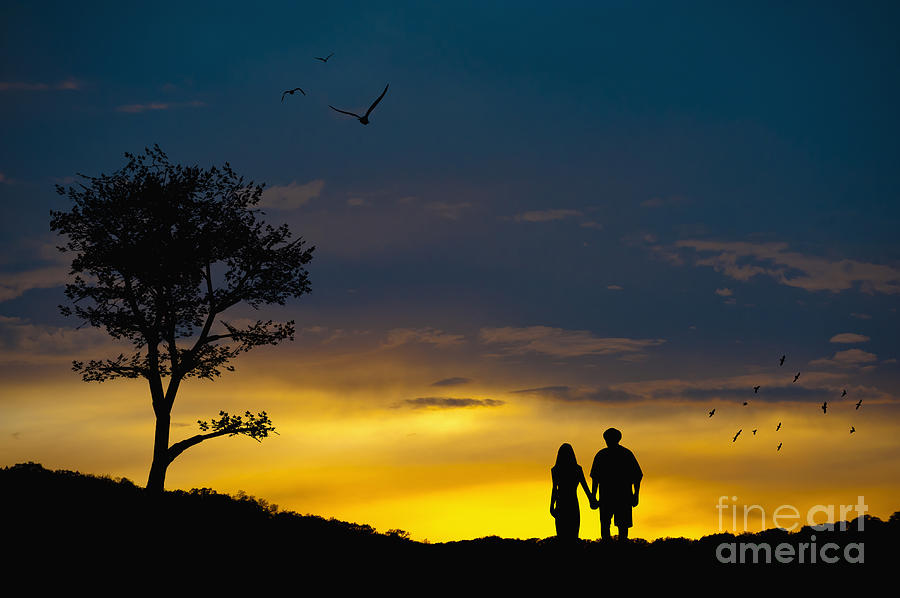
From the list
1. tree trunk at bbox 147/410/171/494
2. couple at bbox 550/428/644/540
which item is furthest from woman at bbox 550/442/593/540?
tree trunk at bbox 147/410/171/494

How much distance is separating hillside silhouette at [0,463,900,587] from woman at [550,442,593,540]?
1.77 ft

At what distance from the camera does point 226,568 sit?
69.1ft

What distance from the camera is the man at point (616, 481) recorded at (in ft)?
68.7

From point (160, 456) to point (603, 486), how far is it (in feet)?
67.4

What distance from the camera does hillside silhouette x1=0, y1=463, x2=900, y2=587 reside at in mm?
19828

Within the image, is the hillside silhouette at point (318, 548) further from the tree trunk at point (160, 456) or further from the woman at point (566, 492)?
the tree trunk at point (160, 456)

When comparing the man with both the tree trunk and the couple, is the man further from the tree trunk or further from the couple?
the tree trunk

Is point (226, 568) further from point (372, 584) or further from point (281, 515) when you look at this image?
point (281, 515)

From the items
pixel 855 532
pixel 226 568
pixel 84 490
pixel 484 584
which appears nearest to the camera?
pixel 484 584

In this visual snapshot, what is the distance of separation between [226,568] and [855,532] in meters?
19.1

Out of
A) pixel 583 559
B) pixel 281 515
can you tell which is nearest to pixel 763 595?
pixel 583 559

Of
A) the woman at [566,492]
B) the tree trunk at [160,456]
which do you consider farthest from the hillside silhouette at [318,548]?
the tree trunk at [160,456]

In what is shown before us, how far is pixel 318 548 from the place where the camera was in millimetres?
24172

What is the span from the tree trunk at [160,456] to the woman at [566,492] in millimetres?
18957
